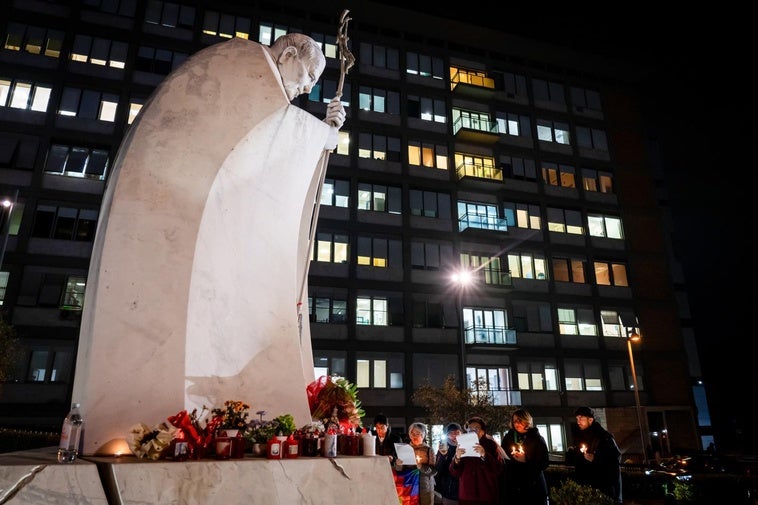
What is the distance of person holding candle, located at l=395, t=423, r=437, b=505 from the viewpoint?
6016 millimetres

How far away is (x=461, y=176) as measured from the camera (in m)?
34.8

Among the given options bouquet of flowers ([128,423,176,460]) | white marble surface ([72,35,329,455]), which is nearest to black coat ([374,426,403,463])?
white marble surface ([72,35,329,455])

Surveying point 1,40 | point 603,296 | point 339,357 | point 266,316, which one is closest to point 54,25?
point 1,40

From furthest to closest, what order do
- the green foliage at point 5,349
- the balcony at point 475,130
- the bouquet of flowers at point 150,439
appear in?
1. the balcony at point 475,130
2. the green foliage at point 5,349
3. the bouquet of flowers at point 150,439

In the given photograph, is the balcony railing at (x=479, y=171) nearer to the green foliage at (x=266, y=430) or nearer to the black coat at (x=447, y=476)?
the black coat at (x=447, y=476)

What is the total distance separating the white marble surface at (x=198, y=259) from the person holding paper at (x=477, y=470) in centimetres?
237

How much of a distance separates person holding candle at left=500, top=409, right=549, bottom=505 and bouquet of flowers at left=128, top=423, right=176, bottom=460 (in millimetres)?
4365

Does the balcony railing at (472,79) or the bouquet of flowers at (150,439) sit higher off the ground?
the balcony railing at (472,79)

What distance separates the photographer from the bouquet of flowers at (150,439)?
3.26 m

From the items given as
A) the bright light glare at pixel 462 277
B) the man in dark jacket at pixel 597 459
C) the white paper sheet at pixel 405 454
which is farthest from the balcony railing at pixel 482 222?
the white paper sheet at pixel 405 454

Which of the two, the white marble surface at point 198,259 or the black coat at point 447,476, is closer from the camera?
the white marble surface at point 198,259

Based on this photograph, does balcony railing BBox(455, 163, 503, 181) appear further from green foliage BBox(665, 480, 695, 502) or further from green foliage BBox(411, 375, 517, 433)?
green foliage BBox(665, 480, 695, 502)

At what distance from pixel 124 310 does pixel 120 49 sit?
32241 mm

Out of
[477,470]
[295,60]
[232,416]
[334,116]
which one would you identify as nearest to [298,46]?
[295,60]
